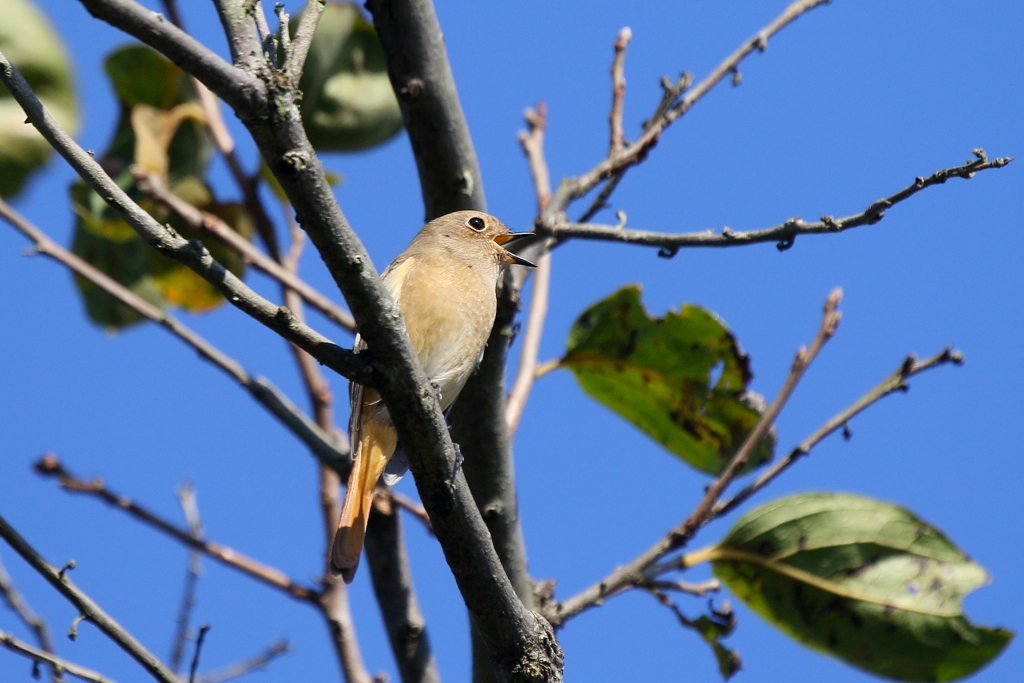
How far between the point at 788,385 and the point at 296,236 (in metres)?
2.41

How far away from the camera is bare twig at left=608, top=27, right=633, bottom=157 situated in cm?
427

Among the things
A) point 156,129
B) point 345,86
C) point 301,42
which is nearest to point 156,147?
point 156,129

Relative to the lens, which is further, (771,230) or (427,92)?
(427,92)

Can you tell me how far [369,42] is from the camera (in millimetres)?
5238

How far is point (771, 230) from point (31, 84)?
11.8ft

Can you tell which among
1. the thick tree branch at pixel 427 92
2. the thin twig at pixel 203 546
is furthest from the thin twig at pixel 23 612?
the thick tree branch at pixel 427 92

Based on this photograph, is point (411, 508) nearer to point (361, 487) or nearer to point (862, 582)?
point (361, 487)

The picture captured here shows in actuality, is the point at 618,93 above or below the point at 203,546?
above

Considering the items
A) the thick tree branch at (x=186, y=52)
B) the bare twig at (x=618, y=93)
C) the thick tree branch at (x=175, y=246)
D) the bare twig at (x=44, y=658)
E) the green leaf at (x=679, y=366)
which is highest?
the bare twig at (x=618, y=93)

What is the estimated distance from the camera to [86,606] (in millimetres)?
2963

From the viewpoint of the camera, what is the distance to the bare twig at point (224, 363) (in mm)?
3859

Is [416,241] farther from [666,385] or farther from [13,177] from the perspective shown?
[13,177]

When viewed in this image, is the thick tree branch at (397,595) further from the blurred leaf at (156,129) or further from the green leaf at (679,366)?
the blurred leaf at (156,129)

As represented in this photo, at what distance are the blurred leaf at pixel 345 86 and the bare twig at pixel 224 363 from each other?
4.61 ft
